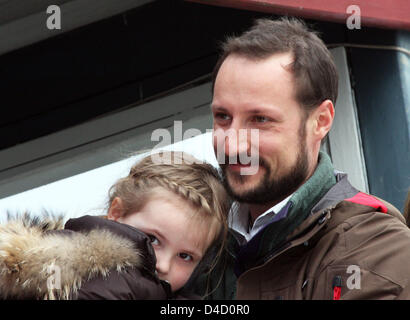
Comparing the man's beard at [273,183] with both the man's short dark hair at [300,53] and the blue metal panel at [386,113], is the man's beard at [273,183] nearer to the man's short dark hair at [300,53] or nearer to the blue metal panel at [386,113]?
the man's short dark hair at [300,53]

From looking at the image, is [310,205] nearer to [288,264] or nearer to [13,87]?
[288,264]

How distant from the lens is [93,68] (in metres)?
4.37

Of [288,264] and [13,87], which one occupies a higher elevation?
[13,87]

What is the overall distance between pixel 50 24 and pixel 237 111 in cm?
213

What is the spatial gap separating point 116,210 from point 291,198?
603 mm

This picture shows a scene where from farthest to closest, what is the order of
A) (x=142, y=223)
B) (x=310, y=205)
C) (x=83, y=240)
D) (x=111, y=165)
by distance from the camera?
1. (x=111, y=165)
2. (x=142, y=223)
3. (x=310, y=205)
4. (x=83, y=240)

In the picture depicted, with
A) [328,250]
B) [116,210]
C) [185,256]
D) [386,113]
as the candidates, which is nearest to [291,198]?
[328,250]

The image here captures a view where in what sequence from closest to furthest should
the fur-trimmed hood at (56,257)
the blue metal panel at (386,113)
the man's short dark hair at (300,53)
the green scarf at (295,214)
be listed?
1. the fur-trimmed hood at (56,257)
2. the green scarf at (295,214)
3. the man's short dark hair at (300,53)
4. the blue metal panel at (386,113)

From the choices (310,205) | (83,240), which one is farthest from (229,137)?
(83,240)

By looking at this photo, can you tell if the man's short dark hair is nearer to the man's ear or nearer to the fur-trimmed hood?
the man's ear

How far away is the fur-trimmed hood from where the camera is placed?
6.66 ft

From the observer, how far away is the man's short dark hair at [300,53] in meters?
2.52

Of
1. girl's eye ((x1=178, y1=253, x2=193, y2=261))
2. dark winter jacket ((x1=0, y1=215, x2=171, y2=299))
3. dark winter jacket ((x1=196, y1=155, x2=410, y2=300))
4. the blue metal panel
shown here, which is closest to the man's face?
dark winter jacket ((x1=196, y1=155, x2=410, y2=300))

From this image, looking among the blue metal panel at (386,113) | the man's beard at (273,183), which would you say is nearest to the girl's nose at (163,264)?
the man's beard at (273,183)
